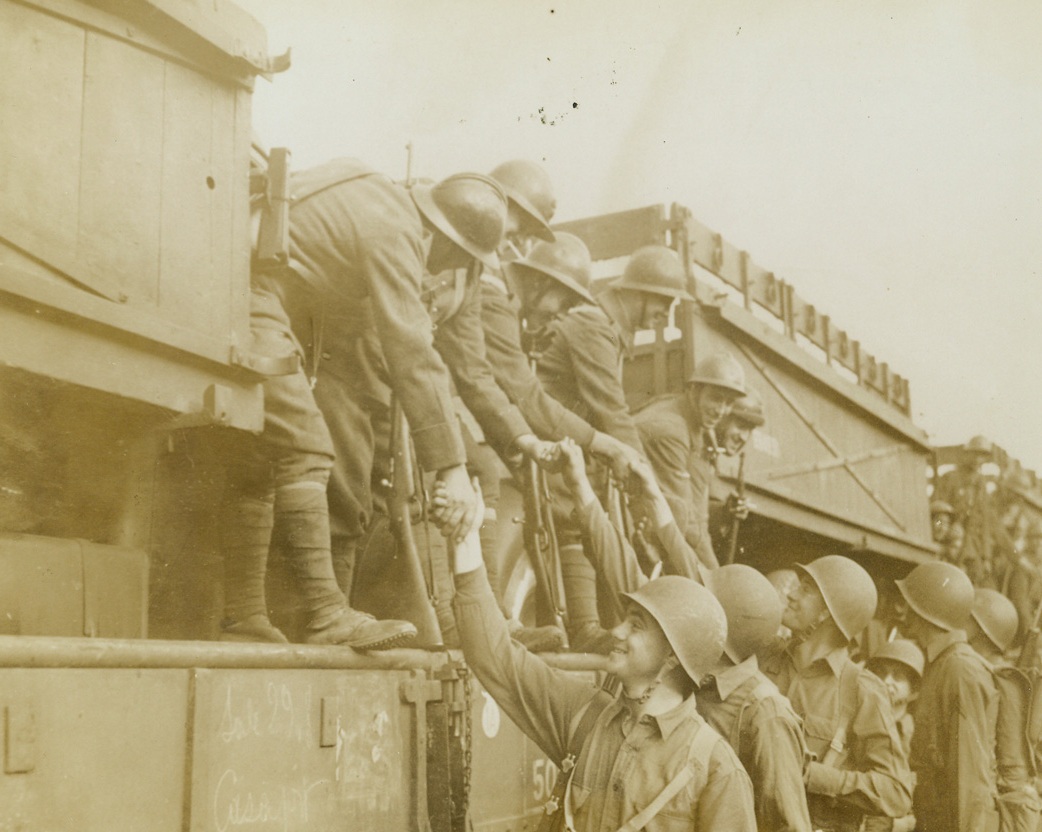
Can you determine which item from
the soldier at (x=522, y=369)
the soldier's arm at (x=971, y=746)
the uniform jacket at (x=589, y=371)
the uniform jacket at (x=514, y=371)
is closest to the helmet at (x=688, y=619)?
the soldier at (x=522, y=369)

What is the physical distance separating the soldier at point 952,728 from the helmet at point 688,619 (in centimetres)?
A: 344

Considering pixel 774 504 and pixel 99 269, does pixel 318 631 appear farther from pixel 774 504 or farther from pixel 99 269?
pixel 774 504

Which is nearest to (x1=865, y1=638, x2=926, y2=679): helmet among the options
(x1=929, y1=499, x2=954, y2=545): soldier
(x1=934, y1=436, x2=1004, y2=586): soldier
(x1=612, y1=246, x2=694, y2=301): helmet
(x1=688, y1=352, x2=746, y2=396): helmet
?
(x1=688, y1=352, x2=746, y2=396): helmet

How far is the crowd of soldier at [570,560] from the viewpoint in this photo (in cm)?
362

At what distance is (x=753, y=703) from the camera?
415cm

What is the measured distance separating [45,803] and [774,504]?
8.13m

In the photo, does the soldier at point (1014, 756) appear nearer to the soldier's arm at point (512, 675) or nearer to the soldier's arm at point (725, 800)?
the soldier's arm at point (512, 675)

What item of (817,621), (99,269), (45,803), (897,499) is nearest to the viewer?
(45,803)

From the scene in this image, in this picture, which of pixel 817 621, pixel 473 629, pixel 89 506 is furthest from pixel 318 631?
pixel 817 621

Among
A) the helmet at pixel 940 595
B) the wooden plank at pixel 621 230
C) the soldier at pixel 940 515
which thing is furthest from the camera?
the soldier at pixel 940 515

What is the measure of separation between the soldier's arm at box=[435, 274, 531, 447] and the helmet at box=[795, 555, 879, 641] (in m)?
1.51

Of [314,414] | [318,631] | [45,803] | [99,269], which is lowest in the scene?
[45,803]

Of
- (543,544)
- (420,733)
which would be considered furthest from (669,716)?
(543,544)

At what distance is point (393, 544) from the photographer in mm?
4875
